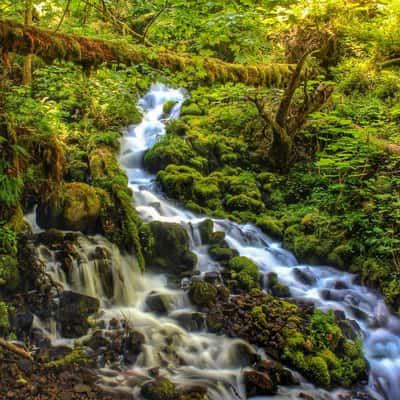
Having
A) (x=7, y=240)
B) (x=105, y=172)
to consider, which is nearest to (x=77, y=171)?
(x=105, y=172)

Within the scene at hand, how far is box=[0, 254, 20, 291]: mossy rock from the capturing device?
4.91 m

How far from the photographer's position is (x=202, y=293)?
19.1 ft

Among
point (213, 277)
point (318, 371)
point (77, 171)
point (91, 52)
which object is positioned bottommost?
point (318, 371)

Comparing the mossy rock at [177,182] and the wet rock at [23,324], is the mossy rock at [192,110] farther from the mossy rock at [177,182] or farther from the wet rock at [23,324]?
the wet rock at [23,324]

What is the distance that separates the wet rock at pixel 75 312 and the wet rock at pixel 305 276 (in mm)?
3471

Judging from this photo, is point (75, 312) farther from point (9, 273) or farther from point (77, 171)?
point (77, 171)

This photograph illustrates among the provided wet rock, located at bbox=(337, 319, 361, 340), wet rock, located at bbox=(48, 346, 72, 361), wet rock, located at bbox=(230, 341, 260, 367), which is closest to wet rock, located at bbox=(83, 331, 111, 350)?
wet rock, located at bbox=(48, 346, 72, 361)

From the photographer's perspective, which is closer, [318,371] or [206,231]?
[318,371]

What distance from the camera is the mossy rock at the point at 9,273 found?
491cm

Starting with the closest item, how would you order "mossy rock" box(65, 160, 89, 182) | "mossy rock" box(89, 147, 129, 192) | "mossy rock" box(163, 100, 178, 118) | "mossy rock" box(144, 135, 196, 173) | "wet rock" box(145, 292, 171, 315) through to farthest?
"wet rock" box(145, 292, 171, 315) → "mossy rock" box(89, 147, 129, 192) → "mossy rock" box(65, 160, 89, 182) → "mossy rock" box(144, 135, 196, 173) → "mossy rock" box(163, 100, 178, 118)

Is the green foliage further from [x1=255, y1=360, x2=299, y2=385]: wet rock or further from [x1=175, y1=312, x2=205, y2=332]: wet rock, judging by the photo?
[x1=255, y1=360, x2=299, y2=385]: wet rock

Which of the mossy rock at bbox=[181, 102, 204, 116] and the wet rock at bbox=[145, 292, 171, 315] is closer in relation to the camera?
the wet rock at bbox=[145, 292, 171, 315]

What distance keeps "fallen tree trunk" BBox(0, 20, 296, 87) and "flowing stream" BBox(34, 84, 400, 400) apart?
8.80 feet

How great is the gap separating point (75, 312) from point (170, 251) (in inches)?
84.7
